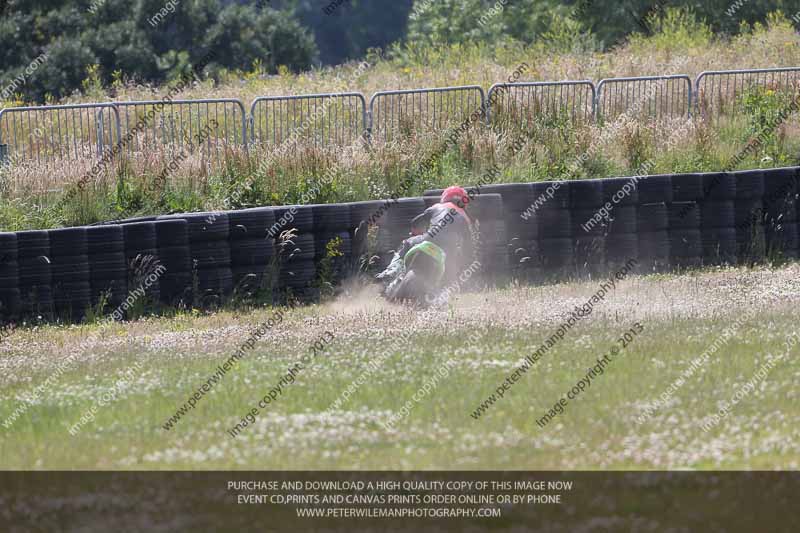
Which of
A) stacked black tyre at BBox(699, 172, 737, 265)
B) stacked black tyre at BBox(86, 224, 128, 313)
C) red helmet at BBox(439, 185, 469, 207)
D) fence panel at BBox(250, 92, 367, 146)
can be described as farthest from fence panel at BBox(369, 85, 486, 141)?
stacked black tyre at BBox(86, 224, 128, 313)

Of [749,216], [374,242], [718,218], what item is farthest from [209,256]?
[749,216]

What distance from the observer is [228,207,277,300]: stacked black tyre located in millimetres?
15328

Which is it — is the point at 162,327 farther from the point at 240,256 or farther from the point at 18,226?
the point at 18,226

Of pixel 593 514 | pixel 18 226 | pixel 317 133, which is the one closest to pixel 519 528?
pixel 593 514

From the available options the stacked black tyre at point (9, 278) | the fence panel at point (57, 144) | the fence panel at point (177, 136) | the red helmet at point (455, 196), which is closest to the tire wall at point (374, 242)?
the stacked black tyre at point (9, 278)

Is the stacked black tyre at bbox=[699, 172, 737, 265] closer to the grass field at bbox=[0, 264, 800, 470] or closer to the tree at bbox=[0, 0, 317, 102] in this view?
the grass field at bbox=[0, 264, 800, 470]

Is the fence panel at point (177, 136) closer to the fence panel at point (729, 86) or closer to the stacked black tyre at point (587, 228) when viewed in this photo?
the stacked black tyre at point (587, 228)

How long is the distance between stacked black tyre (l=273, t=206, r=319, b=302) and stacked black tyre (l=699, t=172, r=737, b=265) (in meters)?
6.16

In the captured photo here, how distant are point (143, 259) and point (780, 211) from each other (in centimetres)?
987

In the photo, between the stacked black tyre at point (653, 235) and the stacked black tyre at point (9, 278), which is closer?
the stacked black tyre at point (9, 278)

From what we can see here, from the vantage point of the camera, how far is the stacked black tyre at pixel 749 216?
1761 centimetres

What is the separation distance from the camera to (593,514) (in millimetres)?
6969

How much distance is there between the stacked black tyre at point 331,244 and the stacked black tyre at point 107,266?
8.84 feet

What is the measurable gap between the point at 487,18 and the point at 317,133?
98.7 ft
